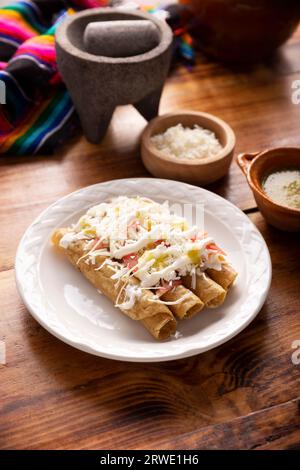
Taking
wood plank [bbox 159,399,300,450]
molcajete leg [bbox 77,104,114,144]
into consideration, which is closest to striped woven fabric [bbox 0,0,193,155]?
molcajete leg [bbox 77,104,114,144]

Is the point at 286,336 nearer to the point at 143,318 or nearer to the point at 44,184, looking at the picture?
the point at 143,318

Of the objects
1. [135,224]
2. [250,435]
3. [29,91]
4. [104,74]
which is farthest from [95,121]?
[250,435]

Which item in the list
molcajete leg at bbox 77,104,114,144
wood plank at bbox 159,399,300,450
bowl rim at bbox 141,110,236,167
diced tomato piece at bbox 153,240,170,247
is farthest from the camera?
molcajete leg at bbox 77,104,114,144

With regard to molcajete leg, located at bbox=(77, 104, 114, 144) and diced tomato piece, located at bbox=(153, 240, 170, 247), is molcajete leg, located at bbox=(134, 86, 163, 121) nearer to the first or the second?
molcajete leg, located at bbox=(77, 104, 114, 144)

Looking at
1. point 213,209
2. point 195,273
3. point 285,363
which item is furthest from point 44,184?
point 285,363

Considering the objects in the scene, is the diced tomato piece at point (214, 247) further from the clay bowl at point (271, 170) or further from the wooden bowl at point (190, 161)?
the wooden bowl at point (190, 161)

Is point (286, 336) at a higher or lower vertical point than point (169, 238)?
lower
